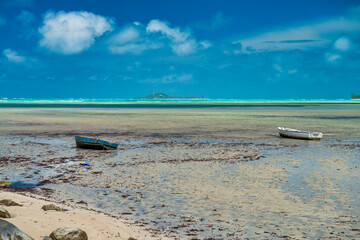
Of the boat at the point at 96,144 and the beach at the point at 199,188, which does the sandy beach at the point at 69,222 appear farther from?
the boat at the point at 96,144

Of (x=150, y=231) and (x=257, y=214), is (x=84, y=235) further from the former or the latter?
(x=257, y=214)

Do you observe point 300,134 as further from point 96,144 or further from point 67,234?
point 67,234

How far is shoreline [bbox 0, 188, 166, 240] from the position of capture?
8.63 meters

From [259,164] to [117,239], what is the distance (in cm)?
1200

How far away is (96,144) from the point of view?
24.2 metres

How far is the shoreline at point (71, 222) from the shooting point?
340 inches

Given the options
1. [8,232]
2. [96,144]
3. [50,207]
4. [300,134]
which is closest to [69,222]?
[50,207]

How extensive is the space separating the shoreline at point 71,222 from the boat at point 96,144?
41.8 feet

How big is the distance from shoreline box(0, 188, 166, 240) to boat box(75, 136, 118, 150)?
1273 centimetres

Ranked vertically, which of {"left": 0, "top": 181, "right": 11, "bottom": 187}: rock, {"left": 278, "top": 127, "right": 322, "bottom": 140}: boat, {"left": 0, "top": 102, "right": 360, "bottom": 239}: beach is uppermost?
{"left": 278, "top": 127, "right": 322, "bottom": 140}: boat

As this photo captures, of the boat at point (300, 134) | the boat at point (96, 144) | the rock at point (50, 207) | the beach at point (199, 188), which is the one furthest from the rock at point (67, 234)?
the boat at point (300, 134)

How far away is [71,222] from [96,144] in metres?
15.1

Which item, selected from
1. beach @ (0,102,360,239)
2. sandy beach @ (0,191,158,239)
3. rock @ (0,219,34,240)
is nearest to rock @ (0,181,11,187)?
beach @ (0,102,360,239)

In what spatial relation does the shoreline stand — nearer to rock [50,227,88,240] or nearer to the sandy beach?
the sandy beach
